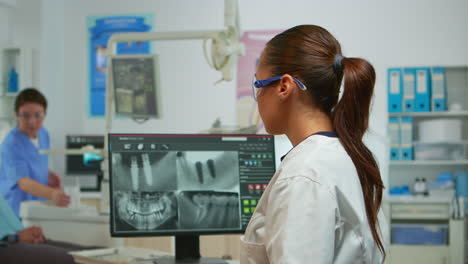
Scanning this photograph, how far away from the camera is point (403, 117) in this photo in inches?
172

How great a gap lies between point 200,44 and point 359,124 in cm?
399

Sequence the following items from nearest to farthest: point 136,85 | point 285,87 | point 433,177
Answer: point 285,87 < point 136,85 < point 433,177

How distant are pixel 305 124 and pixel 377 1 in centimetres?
388

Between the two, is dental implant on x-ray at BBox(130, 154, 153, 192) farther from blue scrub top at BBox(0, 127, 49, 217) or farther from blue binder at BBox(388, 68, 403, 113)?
blue binder at BBox(388, 68, 403, 113)

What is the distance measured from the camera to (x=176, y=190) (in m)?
1.57

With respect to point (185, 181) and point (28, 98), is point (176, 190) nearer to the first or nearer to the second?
point (185, 181)

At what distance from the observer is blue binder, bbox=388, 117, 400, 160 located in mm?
4285

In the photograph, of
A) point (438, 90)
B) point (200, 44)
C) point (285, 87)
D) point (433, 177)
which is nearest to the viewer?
point (285, 87)

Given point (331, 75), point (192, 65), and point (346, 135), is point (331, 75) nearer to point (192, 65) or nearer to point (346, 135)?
point (346, 135)

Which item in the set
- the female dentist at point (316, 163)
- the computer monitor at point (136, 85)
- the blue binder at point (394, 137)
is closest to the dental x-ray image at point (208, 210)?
the female dentist at point (316, 163)

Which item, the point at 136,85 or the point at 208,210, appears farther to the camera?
the point at 136,85

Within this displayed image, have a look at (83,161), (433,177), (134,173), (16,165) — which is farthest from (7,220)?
(433,177)

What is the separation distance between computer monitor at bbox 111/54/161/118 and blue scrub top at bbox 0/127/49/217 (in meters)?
1.24

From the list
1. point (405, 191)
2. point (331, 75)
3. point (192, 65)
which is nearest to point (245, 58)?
point (192, 65)
